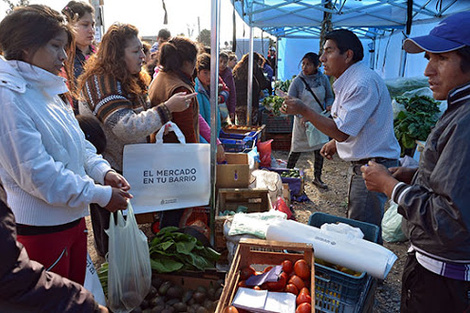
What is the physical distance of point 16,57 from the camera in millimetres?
1451

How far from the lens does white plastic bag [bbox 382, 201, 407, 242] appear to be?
385cm

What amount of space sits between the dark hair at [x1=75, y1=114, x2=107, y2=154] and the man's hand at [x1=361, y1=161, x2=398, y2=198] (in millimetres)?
1804

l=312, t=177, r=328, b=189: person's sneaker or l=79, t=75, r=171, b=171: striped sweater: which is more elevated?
l=79, t=75, r=171, b=171: striped sweater

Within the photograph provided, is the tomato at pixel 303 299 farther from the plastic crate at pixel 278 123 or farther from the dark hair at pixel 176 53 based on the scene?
the plastic crate at pixel 278 123

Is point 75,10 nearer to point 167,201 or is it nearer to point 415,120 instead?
point 167,201

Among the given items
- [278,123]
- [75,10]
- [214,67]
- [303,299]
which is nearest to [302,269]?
[303,299]

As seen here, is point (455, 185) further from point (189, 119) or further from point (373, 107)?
point (189, 119)

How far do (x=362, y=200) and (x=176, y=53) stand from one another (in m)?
1.88

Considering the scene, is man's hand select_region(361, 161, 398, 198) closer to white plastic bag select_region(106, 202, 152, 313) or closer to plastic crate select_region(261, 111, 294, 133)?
white plastic bag select_region(106, 202, 152, 313)

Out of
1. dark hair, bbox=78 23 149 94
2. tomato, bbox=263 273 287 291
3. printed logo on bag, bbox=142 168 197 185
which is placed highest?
dark hair, bbox=78 23 149 94

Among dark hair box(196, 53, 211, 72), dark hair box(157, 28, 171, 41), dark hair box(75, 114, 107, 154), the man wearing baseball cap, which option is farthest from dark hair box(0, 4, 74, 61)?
dark hair box(157, 28, 171, 41)

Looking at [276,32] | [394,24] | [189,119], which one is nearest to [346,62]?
[189,119]

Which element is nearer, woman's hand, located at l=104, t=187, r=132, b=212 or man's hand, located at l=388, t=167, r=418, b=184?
woman's hand, located at l=104, t=187, r=132, b=212

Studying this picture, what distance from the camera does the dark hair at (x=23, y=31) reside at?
1.44m
